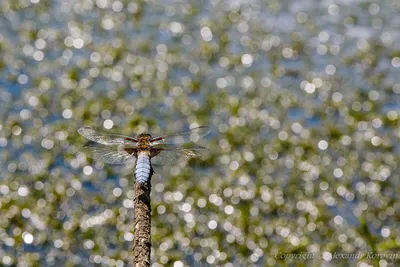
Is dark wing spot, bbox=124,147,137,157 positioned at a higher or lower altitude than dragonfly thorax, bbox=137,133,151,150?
lower

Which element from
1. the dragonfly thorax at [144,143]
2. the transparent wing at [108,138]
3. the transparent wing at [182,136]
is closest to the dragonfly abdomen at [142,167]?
the dragonfly thorax at [144,143]

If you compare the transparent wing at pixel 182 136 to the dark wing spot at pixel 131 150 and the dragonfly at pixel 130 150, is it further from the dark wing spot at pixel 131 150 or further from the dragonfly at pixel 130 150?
the dark wing spot at pixel 131 150

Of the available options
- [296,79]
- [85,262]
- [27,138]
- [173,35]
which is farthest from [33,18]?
[85,262]

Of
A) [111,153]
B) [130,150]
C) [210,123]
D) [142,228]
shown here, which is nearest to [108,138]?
[111,153]

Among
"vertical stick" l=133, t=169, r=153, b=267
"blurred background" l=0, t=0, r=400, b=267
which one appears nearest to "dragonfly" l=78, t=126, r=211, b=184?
"vertical stick" l=133, t=169, r=153, b=267

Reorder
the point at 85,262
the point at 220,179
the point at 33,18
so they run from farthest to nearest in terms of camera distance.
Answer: the point at 33,18, the point at 220,179, the point at 85,262

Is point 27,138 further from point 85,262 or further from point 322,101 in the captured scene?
point 322,101

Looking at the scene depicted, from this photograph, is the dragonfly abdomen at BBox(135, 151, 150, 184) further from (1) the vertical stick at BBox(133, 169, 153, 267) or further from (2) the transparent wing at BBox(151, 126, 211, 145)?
(2) the transparent wing at BBox(151, 126, 211, 145)
